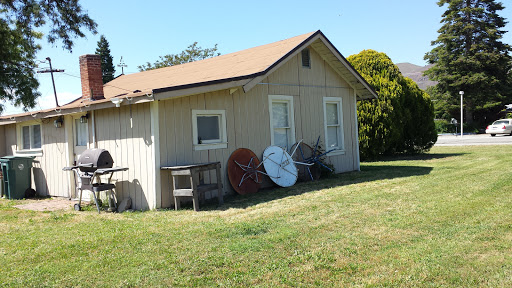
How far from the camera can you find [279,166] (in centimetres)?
1110

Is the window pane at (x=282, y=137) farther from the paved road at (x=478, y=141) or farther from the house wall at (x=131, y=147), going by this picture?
the paved road at (x=478, y=141)

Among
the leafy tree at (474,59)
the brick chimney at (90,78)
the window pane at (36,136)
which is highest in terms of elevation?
the leafy tree at (474,59)

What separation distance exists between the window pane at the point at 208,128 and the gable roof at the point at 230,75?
83 cm

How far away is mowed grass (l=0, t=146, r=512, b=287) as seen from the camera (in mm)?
4395

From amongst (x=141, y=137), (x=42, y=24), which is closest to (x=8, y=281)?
(x=141, y=137)

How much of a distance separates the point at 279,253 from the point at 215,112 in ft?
16.9

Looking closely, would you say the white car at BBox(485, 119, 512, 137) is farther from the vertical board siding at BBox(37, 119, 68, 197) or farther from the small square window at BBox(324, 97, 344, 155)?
the vertical board siding at BBox(37, 119, 68, 197)

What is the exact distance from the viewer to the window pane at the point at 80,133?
415 inches

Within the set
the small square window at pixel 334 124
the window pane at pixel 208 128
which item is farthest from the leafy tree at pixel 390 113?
the window pane at pixel 208 128

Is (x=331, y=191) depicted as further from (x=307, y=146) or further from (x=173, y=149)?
(x=173, y=149)

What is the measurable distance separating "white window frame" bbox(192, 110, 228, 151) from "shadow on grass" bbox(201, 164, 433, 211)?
1.16 meters

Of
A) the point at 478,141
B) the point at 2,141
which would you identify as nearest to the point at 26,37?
the point at 2,141

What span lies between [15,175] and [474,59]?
4320 centimetres

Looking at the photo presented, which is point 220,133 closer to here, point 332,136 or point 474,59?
point 332,136
